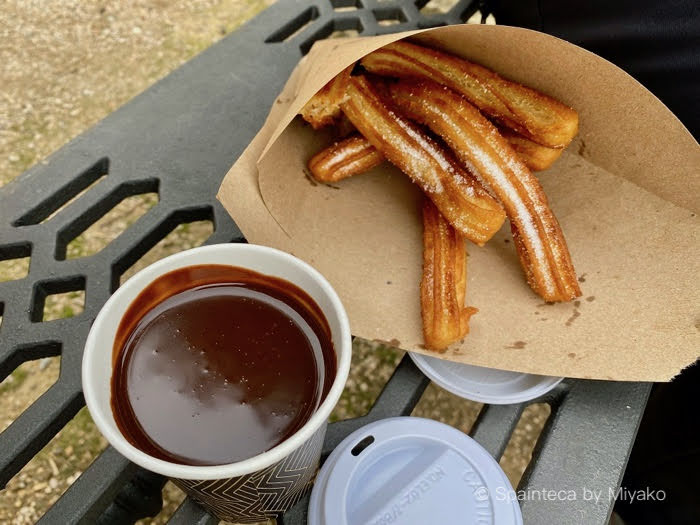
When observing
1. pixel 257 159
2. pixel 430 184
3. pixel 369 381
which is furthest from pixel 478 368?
pixel 369 381

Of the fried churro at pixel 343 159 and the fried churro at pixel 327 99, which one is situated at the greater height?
the fried churro at pixel 327 99

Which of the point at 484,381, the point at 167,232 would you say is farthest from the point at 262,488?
the point at 167,232

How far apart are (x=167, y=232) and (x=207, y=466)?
1.41 ft

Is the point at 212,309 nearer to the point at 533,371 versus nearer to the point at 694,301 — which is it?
the point at 533,371

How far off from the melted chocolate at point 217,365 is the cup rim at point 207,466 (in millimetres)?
17

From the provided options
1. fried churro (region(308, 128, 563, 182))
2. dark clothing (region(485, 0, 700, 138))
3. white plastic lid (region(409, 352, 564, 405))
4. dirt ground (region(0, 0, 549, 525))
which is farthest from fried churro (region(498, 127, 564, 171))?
dirt ground (region(0, 0, 549, 525))

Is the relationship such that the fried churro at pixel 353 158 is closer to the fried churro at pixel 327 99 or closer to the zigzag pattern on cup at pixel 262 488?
the fried churro at pixel 327 99

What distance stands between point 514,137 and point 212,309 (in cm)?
45

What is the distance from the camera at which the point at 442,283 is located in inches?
26.9

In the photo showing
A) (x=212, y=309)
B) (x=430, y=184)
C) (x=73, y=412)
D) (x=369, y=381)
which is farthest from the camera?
(x=369, y=381)

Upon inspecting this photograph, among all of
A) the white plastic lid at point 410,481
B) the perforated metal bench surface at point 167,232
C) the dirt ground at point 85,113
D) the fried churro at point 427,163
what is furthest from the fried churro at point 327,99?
the dirt ground at point 85,113

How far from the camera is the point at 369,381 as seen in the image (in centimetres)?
121

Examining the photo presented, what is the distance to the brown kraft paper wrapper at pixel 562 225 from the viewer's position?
0.65 metres

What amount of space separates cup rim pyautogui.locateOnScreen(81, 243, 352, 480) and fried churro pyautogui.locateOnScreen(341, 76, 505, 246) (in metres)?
0.26
